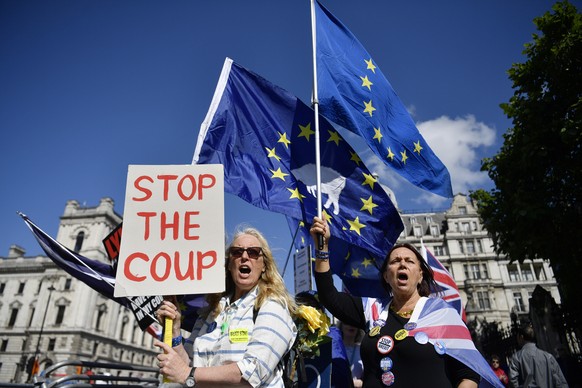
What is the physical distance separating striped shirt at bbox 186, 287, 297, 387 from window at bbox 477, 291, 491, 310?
49.9 metres

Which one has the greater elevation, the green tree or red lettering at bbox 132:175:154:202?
the green tree

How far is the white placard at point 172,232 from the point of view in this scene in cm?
228

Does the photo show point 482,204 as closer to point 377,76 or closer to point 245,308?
point 377,76

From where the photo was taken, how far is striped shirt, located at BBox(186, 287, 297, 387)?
6.45 ft

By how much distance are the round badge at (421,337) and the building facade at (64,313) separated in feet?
182

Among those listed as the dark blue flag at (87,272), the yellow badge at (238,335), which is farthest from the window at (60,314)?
the yellow badge at (238,335)

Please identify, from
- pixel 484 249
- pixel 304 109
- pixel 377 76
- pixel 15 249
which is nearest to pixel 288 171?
pixel 304 109

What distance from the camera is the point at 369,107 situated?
5.18 m

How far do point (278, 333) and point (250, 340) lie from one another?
0.16m

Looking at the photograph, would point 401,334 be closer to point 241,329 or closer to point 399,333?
point 399,333

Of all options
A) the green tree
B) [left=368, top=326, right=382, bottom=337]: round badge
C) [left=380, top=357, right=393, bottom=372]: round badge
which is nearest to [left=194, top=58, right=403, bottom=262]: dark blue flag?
[left=368, top=326, right=382, bottom=337]: round badge

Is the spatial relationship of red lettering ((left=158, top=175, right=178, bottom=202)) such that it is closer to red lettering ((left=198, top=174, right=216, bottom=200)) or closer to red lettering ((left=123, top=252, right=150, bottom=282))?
red lettering ((left=198, top=174, right=216, bottom=200))

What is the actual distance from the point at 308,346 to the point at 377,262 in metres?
2.56

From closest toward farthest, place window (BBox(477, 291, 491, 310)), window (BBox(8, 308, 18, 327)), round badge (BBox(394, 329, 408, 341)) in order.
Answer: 1. round badge (BBox(394, 329, 408, 341))
2. window (BBox(477, 291, 491, 310))
3. window (BBox(8, 308, 18, 327))
